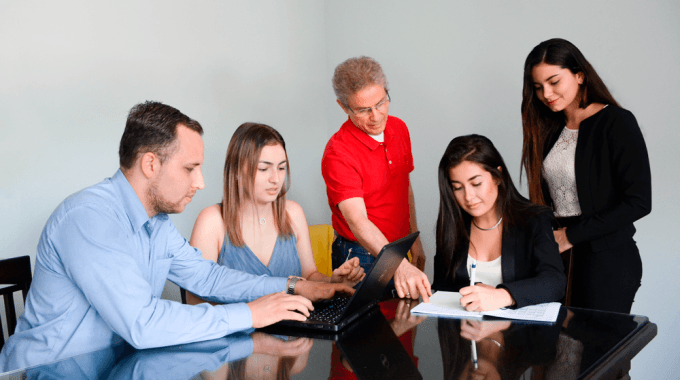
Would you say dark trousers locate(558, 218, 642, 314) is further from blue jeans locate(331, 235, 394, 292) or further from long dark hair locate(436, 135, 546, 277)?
blue jeans locate(331, 235, 394, 292)

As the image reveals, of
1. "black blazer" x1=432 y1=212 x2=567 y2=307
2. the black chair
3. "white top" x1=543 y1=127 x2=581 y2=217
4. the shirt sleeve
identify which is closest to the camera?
the shirt sleeve

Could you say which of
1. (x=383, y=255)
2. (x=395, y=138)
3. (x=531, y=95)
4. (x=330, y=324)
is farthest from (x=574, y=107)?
(x=330, y=324)

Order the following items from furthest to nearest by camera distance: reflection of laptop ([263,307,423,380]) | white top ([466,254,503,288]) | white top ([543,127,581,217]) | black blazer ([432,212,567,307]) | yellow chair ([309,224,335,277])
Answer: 1. yellow chair ([309,224,335,277])
2. white top ([543,127,581,217])
3. white top ([466,254,503,288])
4. black blazer ([432,212,567,307])
5. reflection of laptop ([263,307,423,380])

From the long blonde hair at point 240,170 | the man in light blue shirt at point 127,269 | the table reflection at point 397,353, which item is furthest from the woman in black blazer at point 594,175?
the man in light blue shirt at point 127,269

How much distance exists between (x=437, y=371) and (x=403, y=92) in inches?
102

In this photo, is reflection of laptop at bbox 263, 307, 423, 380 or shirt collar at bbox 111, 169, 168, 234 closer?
reflection of laptop at bbox 263, 307, 423, 380

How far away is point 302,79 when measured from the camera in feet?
12.0

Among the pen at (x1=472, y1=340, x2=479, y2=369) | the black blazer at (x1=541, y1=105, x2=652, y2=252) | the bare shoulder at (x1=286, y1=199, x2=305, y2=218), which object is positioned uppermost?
the black blazer at (x1=541, y1=105, x2=652, y2=252)

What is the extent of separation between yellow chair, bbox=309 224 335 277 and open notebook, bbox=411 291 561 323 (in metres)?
1.37

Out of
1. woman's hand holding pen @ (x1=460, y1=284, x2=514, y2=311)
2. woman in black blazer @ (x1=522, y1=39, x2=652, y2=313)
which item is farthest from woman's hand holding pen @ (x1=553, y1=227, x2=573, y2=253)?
woman's hand holding pen @ (x1=460, y1=284, x2=514, y2=311)

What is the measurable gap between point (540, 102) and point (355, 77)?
74 cm

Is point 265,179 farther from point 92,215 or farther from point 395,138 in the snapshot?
point 92,215

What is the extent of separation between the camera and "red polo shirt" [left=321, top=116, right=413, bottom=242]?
7.35 ft

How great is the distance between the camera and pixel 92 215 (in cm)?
127
